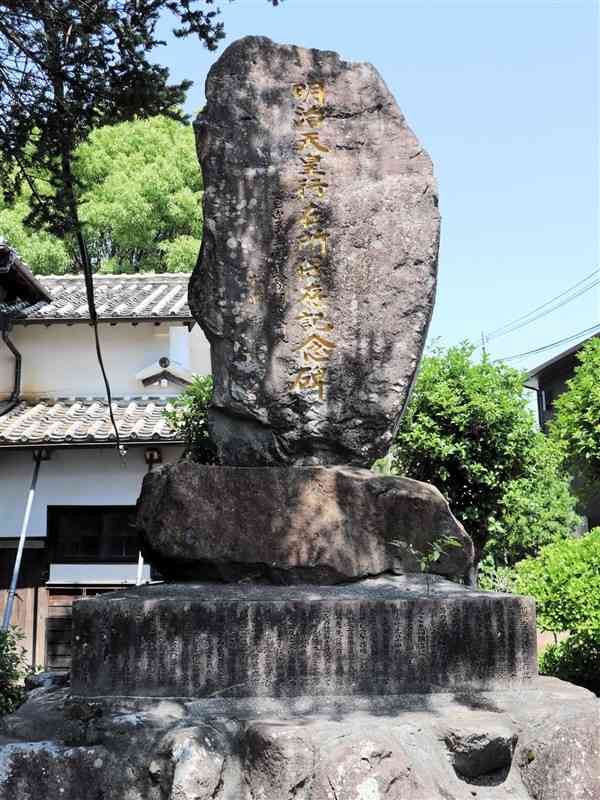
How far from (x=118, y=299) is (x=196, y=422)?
5297 mm

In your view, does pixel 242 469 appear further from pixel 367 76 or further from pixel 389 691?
pixel 367 76

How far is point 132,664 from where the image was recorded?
4.60 metres

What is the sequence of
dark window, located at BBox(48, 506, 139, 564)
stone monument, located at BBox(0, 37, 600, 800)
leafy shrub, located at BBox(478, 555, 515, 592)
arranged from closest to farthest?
1. stone monument, located at BBox(0, 37, 600, 800)
2. dark window, located at BBox(48, 506, 139, 564)
3. leafy shrub, located at BBox(478, 555, 515, 592)

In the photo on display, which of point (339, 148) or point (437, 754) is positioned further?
point (339, 148)

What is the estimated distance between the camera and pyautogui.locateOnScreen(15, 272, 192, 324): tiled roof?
583 inches

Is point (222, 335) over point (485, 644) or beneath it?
over

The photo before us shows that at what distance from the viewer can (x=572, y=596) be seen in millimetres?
8570

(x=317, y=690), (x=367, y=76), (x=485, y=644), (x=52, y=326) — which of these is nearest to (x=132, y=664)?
(x=317, y=690)

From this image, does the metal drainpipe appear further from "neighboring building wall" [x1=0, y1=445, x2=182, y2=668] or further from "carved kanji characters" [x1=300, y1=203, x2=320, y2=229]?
"carved kanji characters" [x1=300, y1=203, x2=320, y2=229]

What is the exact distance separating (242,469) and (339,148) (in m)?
2.25

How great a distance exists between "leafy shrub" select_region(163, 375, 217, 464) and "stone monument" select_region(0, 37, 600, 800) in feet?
18.4

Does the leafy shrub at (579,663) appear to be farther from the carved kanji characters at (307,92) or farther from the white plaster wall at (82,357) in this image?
the white plaster wall at (82,357)

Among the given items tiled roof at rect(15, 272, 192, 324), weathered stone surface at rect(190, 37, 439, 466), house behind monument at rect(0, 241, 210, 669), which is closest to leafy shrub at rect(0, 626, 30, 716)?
weathered stone surface at rect(190, 37, 439, 466)

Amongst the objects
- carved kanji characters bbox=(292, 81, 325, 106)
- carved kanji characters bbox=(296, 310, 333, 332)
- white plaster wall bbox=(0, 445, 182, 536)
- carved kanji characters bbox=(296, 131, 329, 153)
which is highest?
carved kanji characters bbox=(292, 81, 325, 106)
